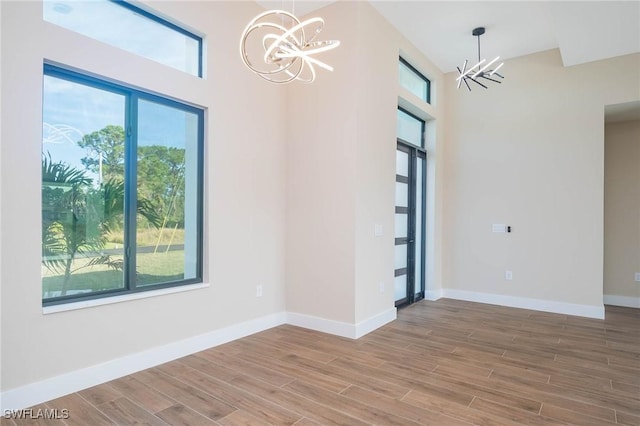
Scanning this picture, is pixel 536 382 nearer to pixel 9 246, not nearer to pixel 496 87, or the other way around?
pixel 9 246

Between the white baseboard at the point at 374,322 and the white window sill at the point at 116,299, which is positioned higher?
the white window sill at the point at 116,299

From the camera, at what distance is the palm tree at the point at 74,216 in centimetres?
266

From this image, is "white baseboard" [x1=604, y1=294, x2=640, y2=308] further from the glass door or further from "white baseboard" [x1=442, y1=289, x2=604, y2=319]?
the glass door

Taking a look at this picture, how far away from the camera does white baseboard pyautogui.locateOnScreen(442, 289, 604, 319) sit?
4824 millimetres

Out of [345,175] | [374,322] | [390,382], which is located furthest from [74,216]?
[374,322]

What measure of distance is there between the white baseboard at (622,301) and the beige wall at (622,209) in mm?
24

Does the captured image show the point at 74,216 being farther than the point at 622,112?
No

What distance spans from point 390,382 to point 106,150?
2.87 m

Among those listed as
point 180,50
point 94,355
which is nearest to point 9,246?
point 94,355

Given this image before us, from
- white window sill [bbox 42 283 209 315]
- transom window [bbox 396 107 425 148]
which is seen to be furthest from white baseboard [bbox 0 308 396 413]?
transom window [bbox 396 107 425 148]

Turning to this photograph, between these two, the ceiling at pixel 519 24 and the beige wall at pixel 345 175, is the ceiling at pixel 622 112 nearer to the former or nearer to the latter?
the ceiling at pixel 519 24

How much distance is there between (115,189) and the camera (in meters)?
3.04

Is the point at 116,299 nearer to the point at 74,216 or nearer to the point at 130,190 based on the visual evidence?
the point at 74,216

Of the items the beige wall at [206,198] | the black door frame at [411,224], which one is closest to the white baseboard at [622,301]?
the black door frame at [411,224]
